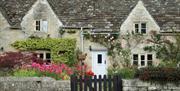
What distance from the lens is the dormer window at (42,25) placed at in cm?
3809

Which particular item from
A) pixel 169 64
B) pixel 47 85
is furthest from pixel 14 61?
pixel 169 64

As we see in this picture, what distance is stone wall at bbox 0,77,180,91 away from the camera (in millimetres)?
19422

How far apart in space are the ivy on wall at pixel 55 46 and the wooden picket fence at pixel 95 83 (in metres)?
17.4

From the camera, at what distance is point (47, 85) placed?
20047 mm

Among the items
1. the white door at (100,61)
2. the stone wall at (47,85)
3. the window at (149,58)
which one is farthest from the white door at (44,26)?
the stone wall at (47,85)

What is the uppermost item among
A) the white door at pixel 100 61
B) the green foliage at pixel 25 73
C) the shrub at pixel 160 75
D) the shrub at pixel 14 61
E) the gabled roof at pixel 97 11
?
the gabled roof at pixel 97 11

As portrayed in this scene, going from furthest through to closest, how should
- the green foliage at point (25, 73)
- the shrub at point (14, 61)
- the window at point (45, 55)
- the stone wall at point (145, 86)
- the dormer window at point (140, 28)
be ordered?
the dormer window at point (140, 28), the window at point (45, 55), the shrub at point (14, 61), the green foliage at point (25, 73), the stone wall at point (145, 86)

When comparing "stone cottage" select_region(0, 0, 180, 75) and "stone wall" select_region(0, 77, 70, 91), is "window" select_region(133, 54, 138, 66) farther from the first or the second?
"stone wall" select_region(0, 77, 70, 91)

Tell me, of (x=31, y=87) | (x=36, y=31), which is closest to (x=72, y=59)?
(x=36, y=31)

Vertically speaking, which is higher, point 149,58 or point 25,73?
point 25,73

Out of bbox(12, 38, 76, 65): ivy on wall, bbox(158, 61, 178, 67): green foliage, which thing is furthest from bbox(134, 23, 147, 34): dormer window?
bbox(12, 38, 76, 65): ivy on wall

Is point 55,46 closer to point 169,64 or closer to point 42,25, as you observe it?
point 42,25

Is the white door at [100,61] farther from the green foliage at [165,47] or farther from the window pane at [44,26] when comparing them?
the window pane at [44,26]

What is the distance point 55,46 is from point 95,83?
18.1 meters
